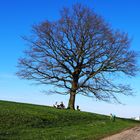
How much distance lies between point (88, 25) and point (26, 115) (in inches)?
859

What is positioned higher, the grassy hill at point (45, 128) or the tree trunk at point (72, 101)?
the tree trunk at point (72, 101)

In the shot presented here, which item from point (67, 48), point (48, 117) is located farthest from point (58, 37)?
point (48, 117)

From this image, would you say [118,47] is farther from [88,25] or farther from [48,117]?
[48,117]

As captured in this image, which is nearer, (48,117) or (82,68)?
(48,117)

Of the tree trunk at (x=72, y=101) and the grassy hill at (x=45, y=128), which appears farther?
the tree trunk at (x=72, y=101)

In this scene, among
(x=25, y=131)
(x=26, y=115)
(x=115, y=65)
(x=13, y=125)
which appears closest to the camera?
(x=25, y=131)

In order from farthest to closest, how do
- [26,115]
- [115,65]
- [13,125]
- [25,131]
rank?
[115,65] → [26,115] → [13,125] → [25,131]

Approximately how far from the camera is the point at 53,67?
161ft

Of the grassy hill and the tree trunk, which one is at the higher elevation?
the tree trunk

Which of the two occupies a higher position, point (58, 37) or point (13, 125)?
point (58, 37)

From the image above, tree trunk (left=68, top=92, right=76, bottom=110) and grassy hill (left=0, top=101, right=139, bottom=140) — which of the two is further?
tree trunk (left=68, top=92, right=76, bottom=110)

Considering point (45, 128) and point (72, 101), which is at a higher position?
point (72, 101)

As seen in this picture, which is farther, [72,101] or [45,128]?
[72,101]

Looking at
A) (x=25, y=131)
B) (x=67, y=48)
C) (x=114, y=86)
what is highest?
(x=67, y=48)
